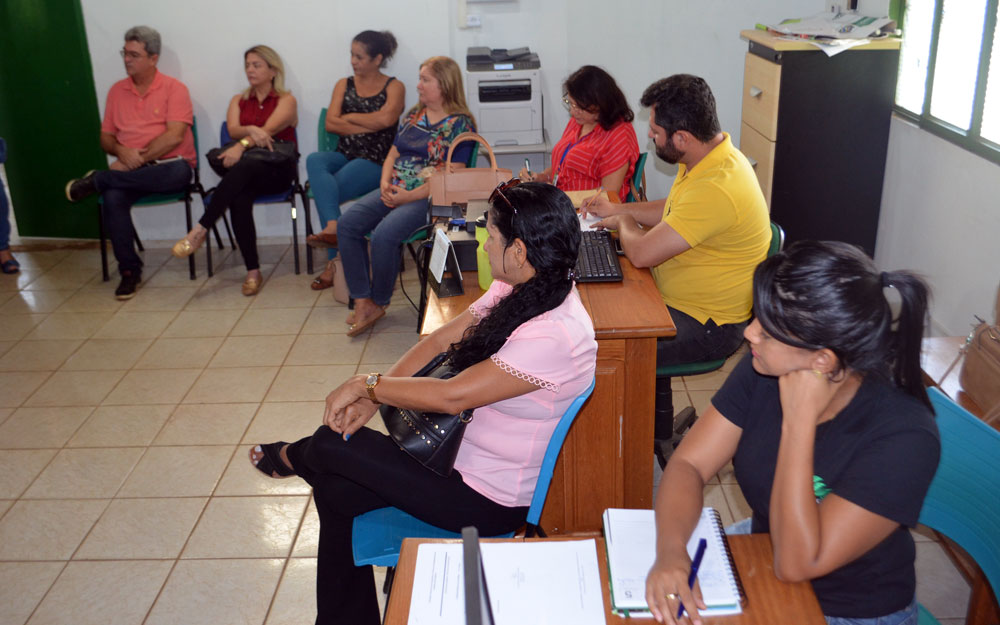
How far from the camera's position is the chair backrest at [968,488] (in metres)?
1.60

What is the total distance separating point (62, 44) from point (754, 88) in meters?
4.19

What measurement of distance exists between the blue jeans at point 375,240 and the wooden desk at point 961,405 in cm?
252

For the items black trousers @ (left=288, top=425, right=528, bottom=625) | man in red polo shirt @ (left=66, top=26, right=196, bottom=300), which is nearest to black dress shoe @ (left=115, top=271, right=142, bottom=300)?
man in red polo shirt @ (left=66, top=26, right=196, bottom=300)

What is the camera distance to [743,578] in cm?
144

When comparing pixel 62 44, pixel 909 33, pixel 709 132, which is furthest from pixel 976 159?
pixel 62 44

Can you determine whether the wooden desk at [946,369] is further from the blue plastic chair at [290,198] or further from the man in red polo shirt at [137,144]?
the man in red polo shirt at [137,144]

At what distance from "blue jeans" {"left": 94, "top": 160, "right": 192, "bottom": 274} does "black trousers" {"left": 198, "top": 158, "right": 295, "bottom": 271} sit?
309 mm

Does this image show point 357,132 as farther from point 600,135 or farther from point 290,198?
point 600,135

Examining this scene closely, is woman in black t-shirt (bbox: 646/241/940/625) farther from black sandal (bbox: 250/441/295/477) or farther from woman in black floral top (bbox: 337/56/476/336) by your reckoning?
woman in black floral top (bbox: 337/56/476/336)

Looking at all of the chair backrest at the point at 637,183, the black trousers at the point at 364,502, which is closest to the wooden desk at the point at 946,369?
the black trousers at the point at 364,502

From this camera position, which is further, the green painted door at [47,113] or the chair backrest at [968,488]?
the green painted door at [47,113]

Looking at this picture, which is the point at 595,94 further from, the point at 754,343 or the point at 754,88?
the point at 754,343

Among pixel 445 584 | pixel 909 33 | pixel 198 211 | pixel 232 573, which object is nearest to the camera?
pixel 445 584

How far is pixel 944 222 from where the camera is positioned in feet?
12.3
